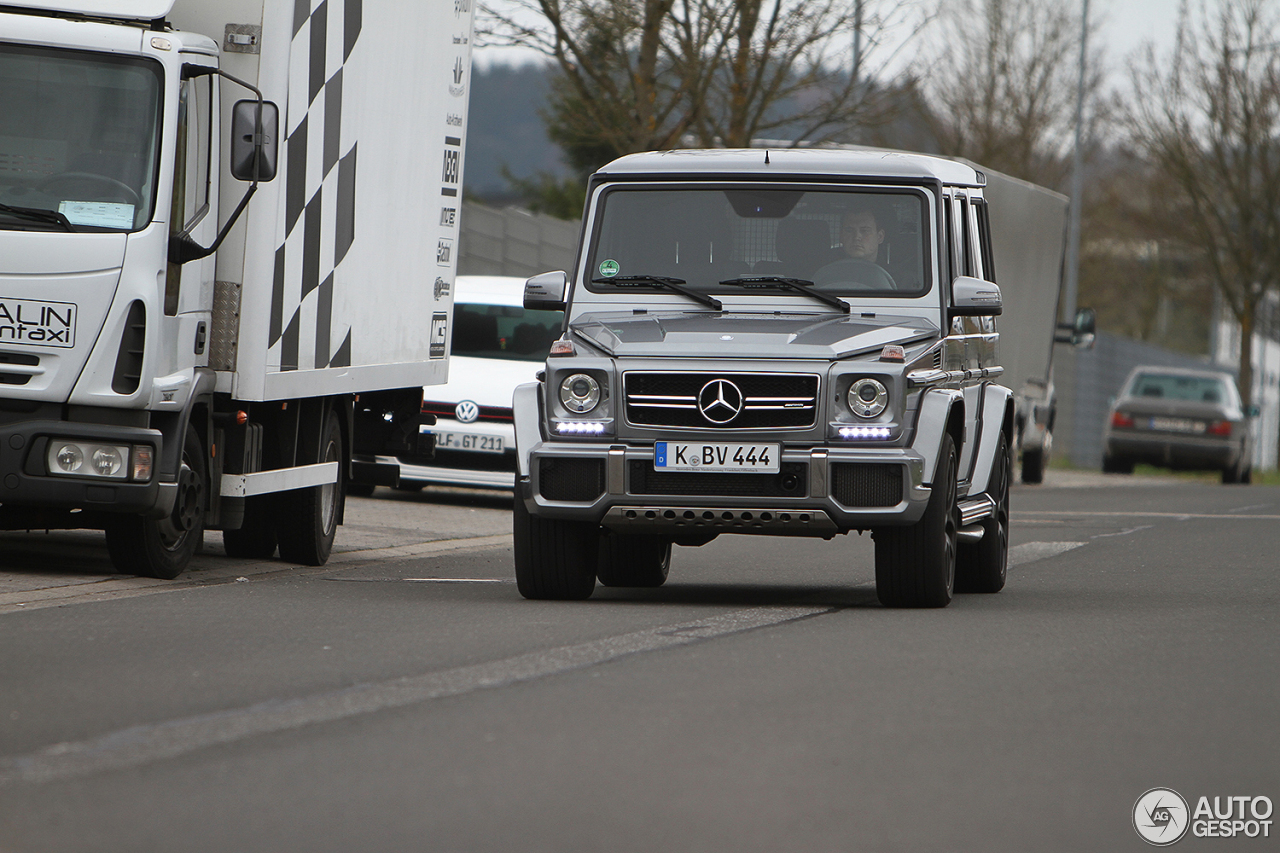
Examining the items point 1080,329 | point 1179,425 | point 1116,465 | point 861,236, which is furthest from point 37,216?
point 1116,465

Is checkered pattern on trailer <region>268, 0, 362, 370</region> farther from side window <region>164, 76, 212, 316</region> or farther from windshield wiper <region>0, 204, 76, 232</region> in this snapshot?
windshield wiper <region>0, 204, 76, 232</region>

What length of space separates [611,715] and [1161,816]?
1814 mm

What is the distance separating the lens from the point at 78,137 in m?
9.77

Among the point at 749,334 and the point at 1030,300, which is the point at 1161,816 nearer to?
the point at 749,334

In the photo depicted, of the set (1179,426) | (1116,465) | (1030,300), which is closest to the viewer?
(1030,300)

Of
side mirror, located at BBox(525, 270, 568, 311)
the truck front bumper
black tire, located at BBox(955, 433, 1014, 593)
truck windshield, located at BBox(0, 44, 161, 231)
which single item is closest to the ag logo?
side mirror, located at BBox(525, 270, 568, 311)

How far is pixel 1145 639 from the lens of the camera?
8.40 m

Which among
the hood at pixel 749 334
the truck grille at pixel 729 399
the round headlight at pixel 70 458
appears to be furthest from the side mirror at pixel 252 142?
the truck grille at pixel 729 399

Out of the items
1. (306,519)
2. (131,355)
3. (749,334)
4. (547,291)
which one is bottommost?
(306,519)

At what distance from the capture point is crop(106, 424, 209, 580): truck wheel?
33.7 feet

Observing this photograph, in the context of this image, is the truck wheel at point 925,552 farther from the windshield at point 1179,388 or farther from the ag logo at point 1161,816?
the windshield at point 1179,388

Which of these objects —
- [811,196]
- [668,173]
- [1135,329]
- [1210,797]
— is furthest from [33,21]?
[1135,329]

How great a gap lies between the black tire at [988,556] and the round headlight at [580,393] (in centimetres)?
266

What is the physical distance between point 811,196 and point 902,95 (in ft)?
51.0
